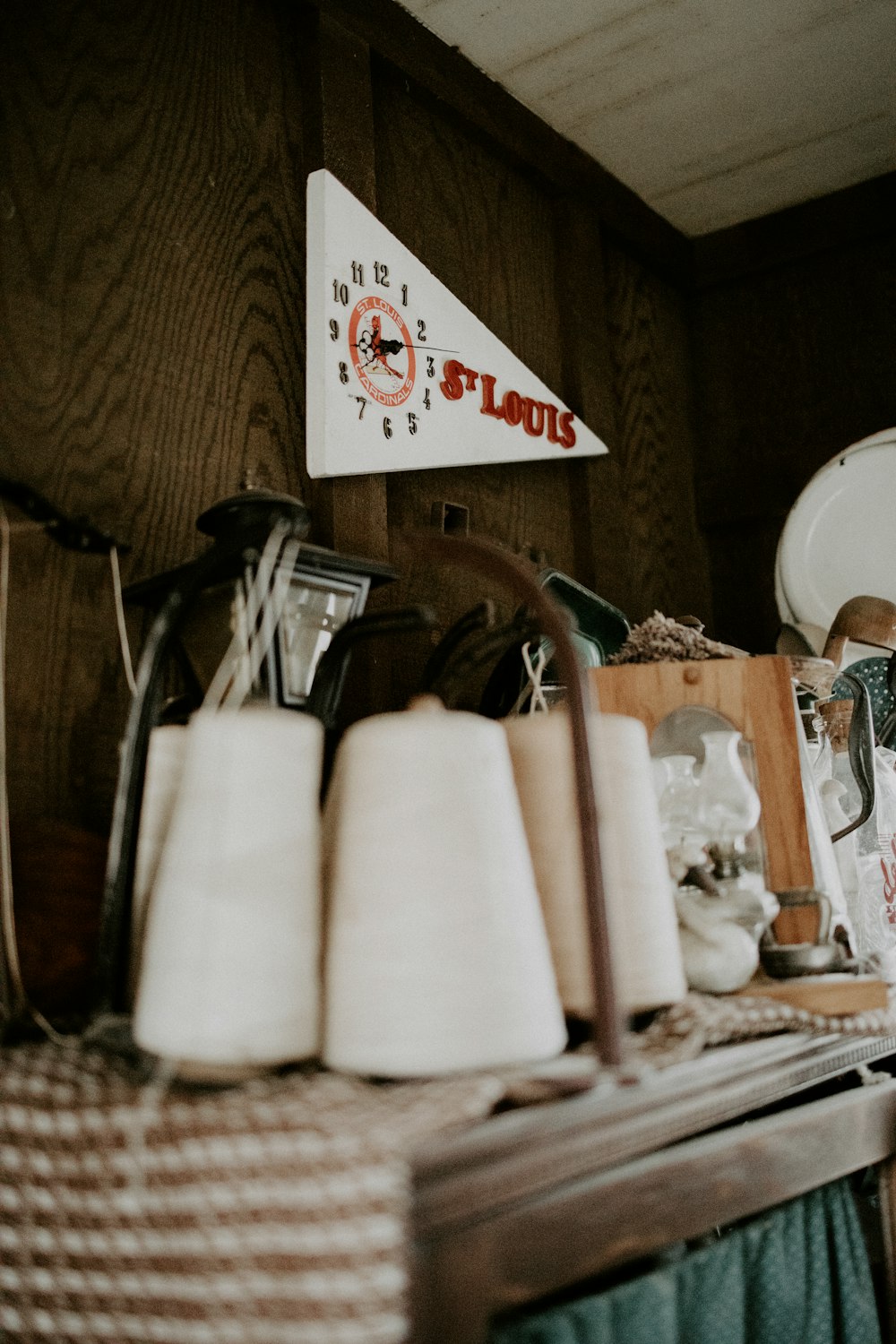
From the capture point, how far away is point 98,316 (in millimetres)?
1235

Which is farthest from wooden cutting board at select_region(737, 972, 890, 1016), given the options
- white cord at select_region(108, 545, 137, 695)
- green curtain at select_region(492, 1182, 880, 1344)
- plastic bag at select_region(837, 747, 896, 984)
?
white cord at select_region(108, 545, 137, 695)

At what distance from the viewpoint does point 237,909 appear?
688mm

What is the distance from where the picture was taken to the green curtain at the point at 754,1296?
0.76 metres

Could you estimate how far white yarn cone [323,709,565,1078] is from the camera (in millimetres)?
665

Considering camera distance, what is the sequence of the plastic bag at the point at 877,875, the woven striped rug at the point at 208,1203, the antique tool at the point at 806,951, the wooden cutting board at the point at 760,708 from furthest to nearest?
the plastic bag at the point at 877,875, the wooden cutting board at the point at 760,708, the antique tool at the point at 806,951, the woven striped rug at the point at 208,1203

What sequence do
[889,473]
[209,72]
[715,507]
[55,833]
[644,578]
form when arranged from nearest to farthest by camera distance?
1. [55,833]
2. [209,72]
3. [889,473]
4. [644,578]
5. [715,507]

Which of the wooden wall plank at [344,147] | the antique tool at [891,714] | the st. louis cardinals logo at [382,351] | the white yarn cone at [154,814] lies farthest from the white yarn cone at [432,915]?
the antique tool at [891,714]

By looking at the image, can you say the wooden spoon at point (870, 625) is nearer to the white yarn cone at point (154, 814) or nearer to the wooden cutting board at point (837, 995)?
the wooden cutting board at point (837, 995)

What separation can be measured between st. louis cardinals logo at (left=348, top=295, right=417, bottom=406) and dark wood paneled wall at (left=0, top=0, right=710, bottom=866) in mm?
89

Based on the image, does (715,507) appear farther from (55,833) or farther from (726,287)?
(55,833)

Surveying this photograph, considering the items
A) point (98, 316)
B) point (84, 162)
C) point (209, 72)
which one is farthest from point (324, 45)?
point (98, 316)

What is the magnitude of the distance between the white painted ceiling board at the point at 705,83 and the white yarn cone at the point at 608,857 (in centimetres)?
147

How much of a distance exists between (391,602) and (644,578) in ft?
2.79

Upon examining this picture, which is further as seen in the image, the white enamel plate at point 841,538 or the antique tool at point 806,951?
the white enamel plate at point 841,538
